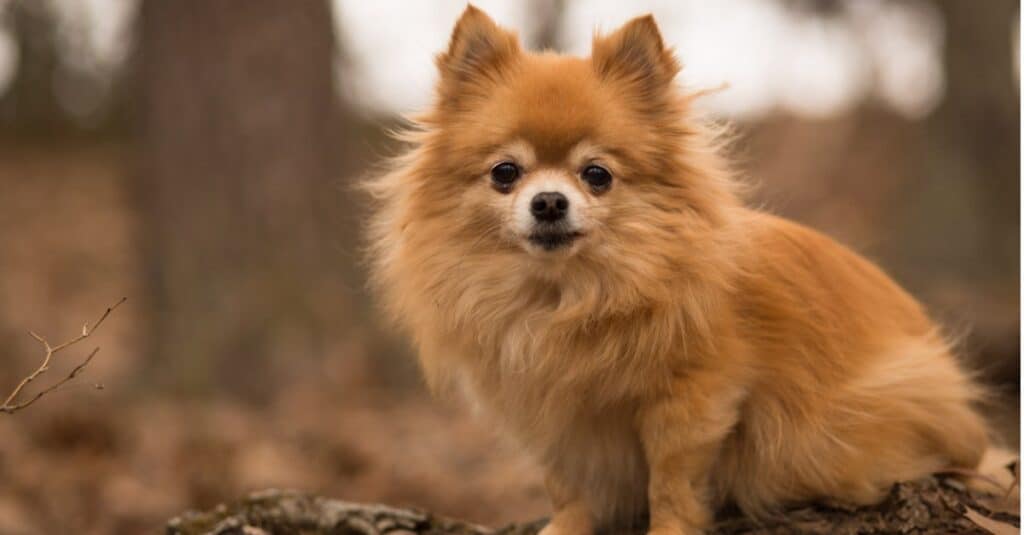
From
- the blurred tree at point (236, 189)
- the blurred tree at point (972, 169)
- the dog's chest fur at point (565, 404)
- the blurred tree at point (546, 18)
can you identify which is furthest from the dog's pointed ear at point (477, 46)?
the blurred tree at point (546, 18)

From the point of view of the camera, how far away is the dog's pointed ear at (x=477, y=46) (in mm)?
3381

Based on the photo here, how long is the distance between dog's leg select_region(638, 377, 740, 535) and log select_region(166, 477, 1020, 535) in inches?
7.5

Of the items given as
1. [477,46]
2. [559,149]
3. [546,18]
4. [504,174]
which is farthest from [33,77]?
[559,149]

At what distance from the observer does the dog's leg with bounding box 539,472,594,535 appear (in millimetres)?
3520

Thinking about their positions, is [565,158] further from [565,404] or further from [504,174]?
[565,404]

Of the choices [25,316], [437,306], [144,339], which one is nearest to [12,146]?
[25,316]

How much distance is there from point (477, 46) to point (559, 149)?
Answer: 51cm

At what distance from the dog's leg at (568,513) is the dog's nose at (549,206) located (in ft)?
3.16

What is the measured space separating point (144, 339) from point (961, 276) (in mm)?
6317

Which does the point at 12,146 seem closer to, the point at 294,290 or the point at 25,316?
the point at 25,316

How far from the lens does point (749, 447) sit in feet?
11.2

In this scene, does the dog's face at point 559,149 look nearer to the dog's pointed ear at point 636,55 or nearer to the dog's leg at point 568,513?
the dog's pointed ear at point 636,55

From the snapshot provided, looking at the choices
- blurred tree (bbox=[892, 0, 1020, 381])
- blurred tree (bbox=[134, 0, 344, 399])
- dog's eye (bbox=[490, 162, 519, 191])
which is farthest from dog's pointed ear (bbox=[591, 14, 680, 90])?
blurred tree (bbox=[892, 0, 1020, 381])

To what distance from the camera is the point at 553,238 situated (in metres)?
3.14
